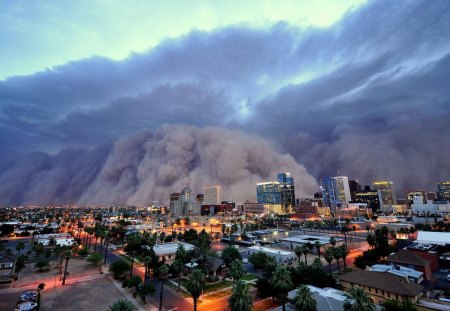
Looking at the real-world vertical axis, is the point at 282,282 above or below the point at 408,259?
above

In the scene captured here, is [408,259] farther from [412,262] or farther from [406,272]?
[406,272]

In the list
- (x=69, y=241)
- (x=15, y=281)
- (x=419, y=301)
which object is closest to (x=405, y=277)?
(x=419, y=301)

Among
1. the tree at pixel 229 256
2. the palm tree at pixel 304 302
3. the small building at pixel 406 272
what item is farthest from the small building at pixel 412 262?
the palm tree at pixel 304 302

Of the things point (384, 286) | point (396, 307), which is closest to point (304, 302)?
point (396, 307)

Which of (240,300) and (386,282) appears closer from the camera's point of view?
(240,300)

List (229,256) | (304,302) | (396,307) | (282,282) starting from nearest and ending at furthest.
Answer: (304,302)
(396,307)
(282,282)
(229,256)

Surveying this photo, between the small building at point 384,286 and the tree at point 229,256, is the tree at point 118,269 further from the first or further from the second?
the small building at point 384,286

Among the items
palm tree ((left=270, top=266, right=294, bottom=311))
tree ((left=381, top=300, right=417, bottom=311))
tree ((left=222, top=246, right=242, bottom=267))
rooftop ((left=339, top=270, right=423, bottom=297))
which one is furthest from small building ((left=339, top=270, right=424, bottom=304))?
tree ((left=222, top=246, right=242, bottom=267))
